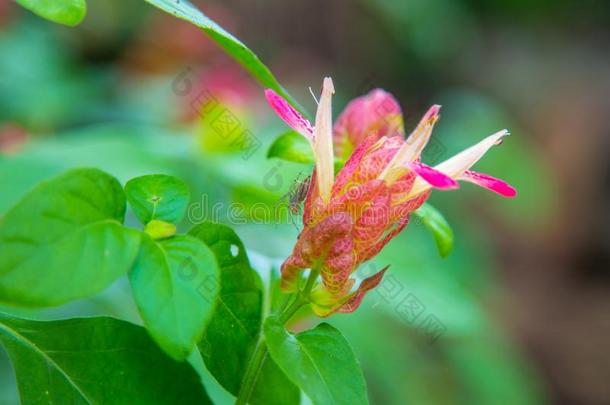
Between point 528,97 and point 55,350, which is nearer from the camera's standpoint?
point 55,350

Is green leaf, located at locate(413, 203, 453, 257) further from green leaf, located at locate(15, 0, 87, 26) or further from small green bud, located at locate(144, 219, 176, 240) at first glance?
green leaf, located at locate(15, 0, 87, 26)

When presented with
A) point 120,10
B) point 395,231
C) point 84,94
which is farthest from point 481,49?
point 395,231

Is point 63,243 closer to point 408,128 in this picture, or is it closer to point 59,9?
point 59,9

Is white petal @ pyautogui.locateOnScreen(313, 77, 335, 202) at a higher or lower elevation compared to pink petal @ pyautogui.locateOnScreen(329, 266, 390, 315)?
higher

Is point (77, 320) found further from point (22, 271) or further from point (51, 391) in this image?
point (22, 271)

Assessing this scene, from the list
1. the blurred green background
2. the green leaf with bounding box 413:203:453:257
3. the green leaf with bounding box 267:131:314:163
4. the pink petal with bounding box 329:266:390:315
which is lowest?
the blurred green background

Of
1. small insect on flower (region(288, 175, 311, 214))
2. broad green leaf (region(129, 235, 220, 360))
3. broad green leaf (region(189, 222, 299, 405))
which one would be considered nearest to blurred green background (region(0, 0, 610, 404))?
small insect on flower (region(288, 175, 311, 214))
